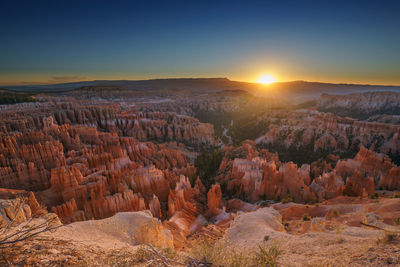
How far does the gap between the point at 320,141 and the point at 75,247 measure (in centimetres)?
4479

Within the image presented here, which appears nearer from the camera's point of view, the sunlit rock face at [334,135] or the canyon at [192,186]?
the canyon at [192,186]

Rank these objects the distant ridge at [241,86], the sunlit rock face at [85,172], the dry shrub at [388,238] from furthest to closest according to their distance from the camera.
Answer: the distant ridge at [241,86] < the sunlit rock face at [85,172] < the dry shrub at [388,238]

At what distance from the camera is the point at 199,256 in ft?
12.2

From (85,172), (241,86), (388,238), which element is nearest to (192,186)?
(85,172)

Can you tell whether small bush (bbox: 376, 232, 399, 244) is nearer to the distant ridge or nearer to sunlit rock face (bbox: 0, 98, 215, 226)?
sunlit rock face (bbox: 0, 98, 215, 226)

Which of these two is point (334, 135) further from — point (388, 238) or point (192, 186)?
point (388, 238)

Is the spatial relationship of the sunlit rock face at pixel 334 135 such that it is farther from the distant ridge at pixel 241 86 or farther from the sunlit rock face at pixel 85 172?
the distant ridge at pixel 241 86

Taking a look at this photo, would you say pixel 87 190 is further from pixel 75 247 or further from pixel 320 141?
pixel 320 141

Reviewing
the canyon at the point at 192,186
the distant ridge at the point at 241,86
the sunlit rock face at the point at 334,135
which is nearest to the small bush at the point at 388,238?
the canyon at the point at 192,186

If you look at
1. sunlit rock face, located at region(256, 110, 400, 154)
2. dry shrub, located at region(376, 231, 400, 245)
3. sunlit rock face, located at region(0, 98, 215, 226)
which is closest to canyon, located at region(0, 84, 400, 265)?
sunlit rock face, located at region(0, 98, 215, 226)

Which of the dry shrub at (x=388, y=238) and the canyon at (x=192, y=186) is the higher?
the dry shrub at (x=388, y=238)

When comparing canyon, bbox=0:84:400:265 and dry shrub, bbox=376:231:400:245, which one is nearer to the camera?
dry shrub, bbox=376:231:400:245

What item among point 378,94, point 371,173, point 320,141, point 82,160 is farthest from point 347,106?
point 82,160

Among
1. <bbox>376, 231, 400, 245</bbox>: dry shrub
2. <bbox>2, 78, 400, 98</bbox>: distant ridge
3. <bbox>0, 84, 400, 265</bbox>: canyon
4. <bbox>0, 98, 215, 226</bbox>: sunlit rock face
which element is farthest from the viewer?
<bbox>2, 78, 400, 98</bbox>: distant ridge
